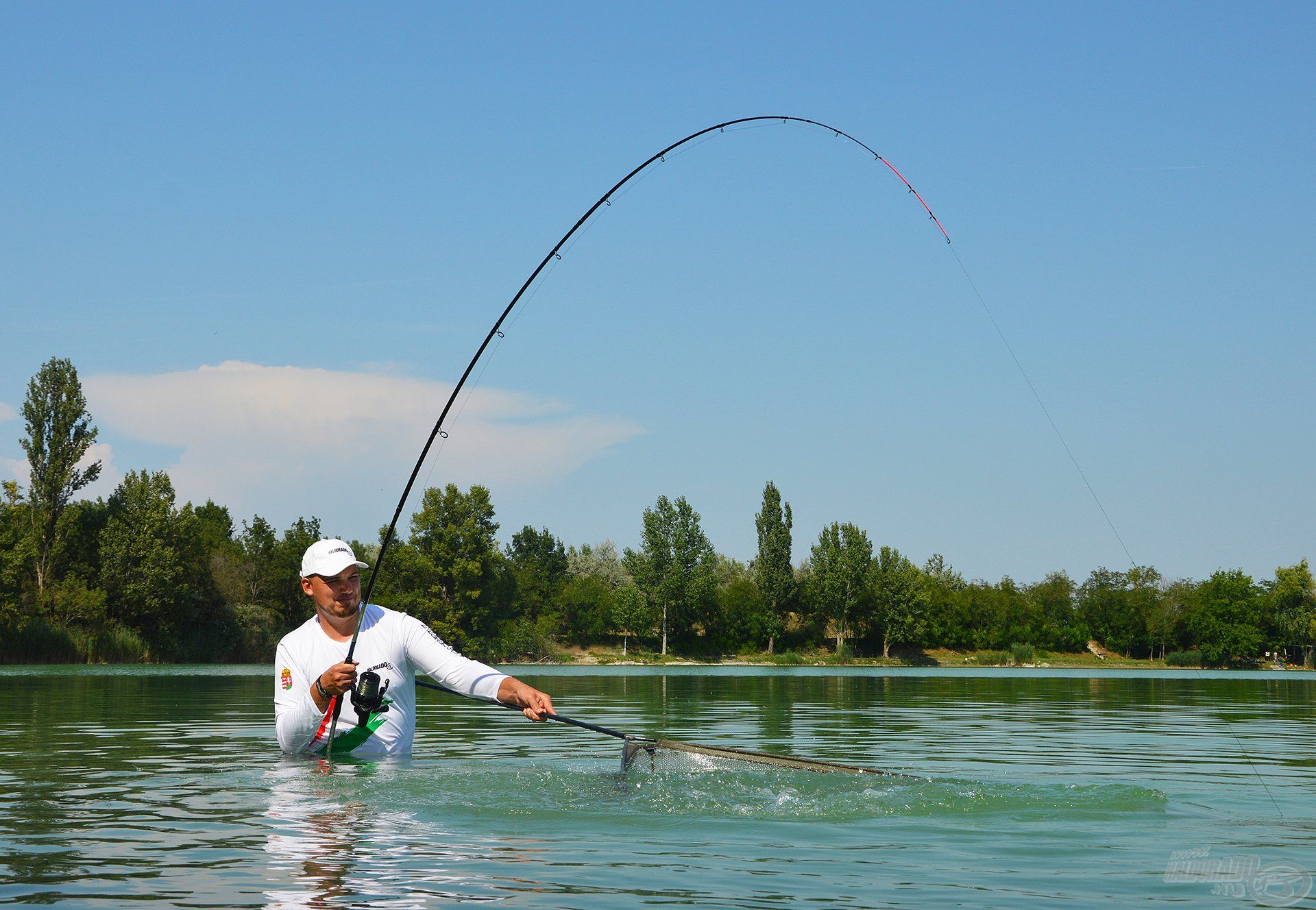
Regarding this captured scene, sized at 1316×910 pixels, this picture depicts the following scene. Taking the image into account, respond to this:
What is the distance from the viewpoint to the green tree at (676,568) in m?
102

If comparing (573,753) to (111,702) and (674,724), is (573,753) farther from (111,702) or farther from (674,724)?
(111,702)

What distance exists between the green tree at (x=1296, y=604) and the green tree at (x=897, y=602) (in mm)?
28136

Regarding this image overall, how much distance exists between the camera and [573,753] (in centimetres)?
1285

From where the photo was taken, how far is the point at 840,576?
102 meters

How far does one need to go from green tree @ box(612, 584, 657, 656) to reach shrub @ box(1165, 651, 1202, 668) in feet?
141

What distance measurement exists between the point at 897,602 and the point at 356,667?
3844 inches

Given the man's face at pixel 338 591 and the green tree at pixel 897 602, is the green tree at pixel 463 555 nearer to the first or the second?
the green tree at pixel 897 602

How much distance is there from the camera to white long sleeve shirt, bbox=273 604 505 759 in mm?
8266

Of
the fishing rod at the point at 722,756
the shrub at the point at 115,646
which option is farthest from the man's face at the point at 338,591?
the shrub at the point at 115,646

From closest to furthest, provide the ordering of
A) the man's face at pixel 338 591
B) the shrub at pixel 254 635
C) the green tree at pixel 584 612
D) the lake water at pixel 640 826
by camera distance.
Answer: the lake water at pixel 640 826
the man's face at pixel 338 591
the shrub at pixel 254 635
the green tree at pixel 584 612

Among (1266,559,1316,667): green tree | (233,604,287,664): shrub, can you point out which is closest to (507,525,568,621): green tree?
(233,604,287,664): shrub

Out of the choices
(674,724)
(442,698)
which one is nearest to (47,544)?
(442,698)

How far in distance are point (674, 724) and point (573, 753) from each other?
591cm

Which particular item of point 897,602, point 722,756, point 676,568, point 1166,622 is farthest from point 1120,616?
point 722,756
